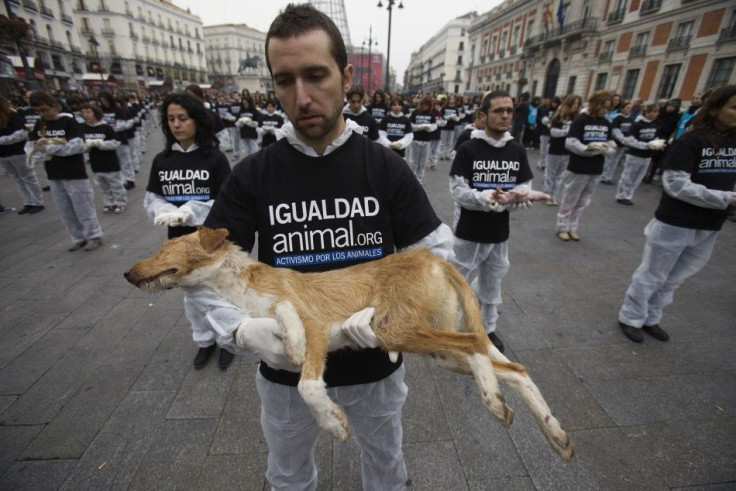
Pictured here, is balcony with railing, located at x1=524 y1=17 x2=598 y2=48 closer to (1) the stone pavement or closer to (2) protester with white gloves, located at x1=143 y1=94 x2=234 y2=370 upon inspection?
(1) the stone pavement

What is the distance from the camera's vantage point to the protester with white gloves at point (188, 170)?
12.5 ft

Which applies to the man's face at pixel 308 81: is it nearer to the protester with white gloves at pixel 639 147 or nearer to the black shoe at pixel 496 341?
the black shoe at pixel 496 341

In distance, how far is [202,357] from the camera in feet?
13.4

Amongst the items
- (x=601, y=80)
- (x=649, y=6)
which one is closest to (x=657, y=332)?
(x=649, y=6)

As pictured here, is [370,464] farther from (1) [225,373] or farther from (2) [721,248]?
(2) [721,248]

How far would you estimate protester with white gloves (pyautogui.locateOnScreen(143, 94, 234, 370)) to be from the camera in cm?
381

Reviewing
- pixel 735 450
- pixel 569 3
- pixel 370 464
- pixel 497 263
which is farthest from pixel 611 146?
pixel 569 3

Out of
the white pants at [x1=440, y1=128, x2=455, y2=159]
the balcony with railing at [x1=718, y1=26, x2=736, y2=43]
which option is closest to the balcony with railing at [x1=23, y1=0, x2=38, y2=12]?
the white pants at [x1=440, y1=128, x2=455, y2=159]

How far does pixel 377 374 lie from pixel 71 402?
3818 mm

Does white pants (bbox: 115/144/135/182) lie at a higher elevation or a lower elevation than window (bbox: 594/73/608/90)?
lower

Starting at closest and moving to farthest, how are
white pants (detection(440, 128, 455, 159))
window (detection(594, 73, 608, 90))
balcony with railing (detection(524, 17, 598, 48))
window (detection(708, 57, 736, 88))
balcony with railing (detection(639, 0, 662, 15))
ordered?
white pants (detection(440, 128, 455, 159)), window (detection(708, 57, 736, 88)), balcony with railing (detection(639, 0, 662, 15)), window (detection(594, 73, 608, 90)), balcony with railing (detection(524, 17, 598, 48))

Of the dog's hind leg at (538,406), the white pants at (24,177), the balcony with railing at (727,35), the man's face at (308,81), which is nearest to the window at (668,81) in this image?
the balcony with railing at (727,35)

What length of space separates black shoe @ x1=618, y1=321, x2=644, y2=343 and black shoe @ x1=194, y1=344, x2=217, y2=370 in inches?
230

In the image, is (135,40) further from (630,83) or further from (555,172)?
(555,172)
